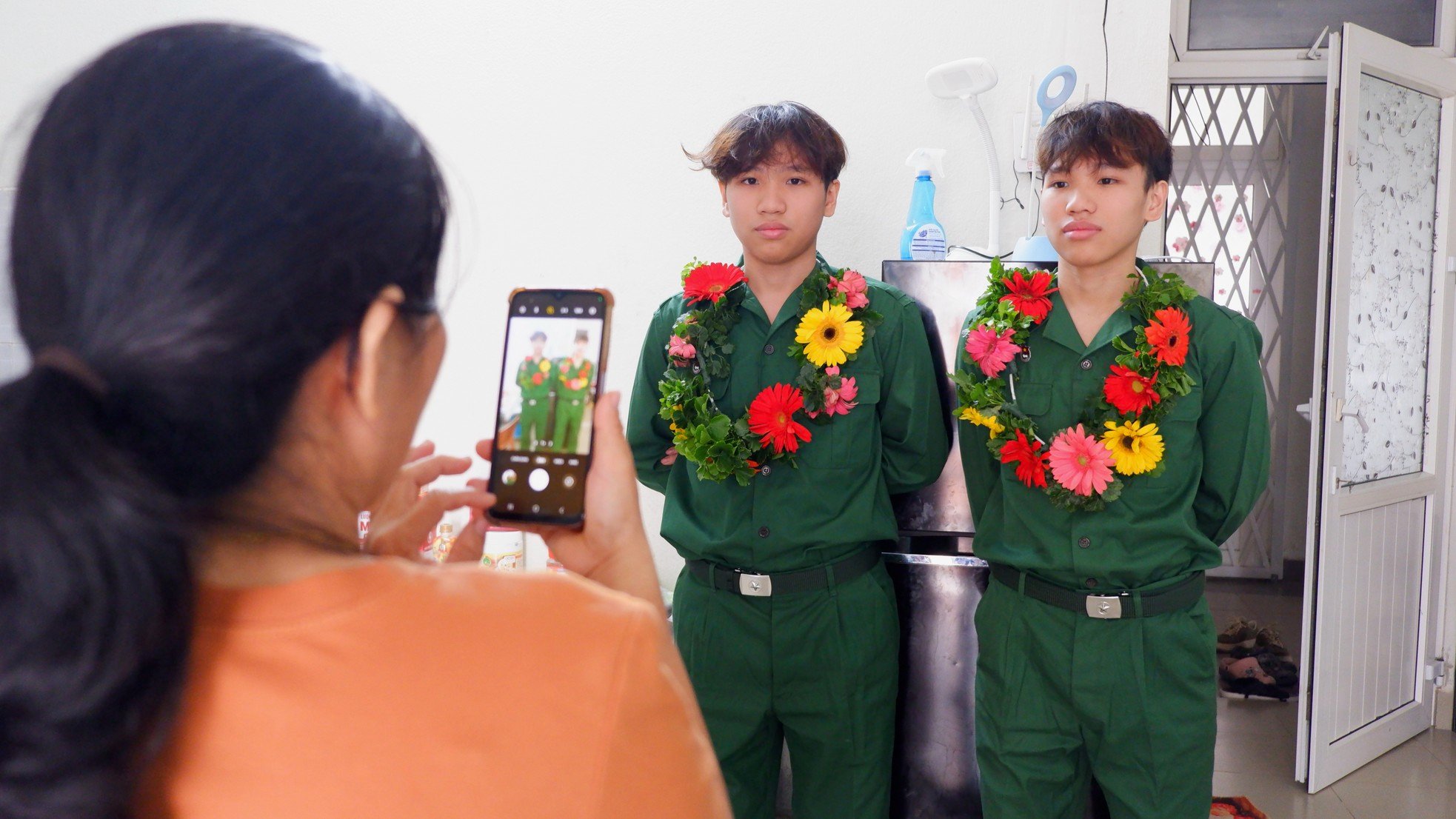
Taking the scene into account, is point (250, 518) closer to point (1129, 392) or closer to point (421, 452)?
point (421, 452)

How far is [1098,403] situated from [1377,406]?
6.26ft

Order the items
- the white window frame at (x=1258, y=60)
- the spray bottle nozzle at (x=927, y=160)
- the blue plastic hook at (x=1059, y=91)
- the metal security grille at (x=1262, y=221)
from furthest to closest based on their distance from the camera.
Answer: the metal security grille at (x=1262, y=221), the white window frame at (x=1258, y=60), the spray bottle nozzle at (x=927, y=160), the blue plastic hook at (x=1059, y=91)

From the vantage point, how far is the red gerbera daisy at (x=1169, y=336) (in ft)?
5.89

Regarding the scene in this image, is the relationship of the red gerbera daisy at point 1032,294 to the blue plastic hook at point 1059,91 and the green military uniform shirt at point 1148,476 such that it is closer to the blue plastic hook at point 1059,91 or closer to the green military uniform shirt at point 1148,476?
the green military uniform shirt at point 1148,476

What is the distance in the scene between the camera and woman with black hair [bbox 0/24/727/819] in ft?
1.37

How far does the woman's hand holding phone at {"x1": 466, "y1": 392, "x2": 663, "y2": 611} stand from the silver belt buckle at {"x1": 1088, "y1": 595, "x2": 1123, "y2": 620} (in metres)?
1.26

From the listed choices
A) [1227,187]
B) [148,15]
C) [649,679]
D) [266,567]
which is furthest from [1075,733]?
[1227,187]

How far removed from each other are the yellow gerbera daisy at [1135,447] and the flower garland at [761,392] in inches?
19.4

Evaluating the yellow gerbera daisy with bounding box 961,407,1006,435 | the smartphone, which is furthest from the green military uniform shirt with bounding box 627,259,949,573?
the smartphone

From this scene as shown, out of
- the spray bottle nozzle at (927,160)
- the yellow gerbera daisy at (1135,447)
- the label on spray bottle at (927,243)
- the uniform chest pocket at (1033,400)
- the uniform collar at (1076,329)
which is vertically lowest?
the yellow gerbera daisy at (1135,447)

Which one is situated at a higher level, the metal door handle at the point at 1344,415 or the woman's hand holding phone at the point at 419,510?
the metal door handle at the point at 1344,415

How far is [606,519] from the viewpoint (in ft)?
2.48

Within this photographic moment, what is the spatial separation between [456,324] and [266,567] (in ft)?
9.30

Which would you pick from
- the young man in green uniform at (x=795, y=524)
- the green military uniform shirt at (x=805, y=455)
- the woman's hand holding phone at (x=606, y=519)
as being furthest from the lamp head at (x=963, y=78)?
the woman's hand holding phone at (x=606, y=519)
